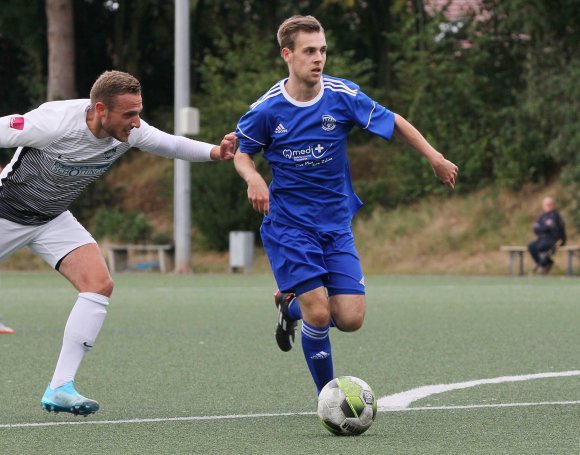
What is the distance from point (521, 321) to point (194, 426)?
794 cm

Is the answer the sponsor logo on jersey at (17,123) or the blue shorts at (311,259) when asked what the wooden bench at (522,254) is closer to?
the blue shorts at (311,259)

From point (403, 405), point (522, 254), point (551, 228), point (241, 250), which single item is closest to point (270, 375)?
point (403, 405)

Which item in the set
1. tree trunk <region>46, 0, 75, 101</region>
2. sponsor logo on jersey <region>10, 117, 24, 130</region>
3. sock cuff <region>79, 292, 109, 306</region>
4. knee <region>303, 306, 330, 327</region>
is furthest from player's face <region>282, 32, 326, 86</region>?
tree trunk <region>46, 0, 75, 101</region>

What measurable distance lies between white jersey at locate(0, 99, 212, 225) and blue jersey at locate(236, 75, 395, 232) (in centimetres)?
76

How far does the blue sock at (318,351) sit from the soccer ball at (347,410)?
423mm

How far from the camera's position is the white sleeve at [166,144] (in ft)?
25.4

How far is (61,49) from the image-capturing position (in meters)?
34.5

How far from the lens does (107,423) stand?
725 cm

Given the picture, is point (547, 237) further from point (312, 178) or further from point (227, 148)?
point (312, 178)

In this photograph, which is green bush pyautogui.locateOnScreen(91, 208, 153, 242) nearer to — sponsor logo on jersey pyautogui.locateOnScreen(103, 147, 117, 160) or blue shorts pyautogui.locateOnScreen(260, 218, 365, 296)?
sponsor logo on jersey pyautogui.locateOnScreen(103, 147, 117, 160)

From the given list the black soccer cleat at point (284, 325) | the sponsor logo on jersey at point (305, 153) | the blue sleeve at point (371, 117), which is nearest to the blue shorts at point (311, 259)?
the sponsor logo on jersey at point (305, 153)

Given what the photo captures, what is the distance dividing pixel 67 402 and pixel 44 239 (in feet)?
3.16

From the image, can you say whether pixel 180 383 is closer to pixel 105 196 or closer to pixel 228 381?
pixel 228 381

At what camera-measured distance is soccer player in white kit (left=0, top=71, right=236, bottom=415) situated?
7.30m
